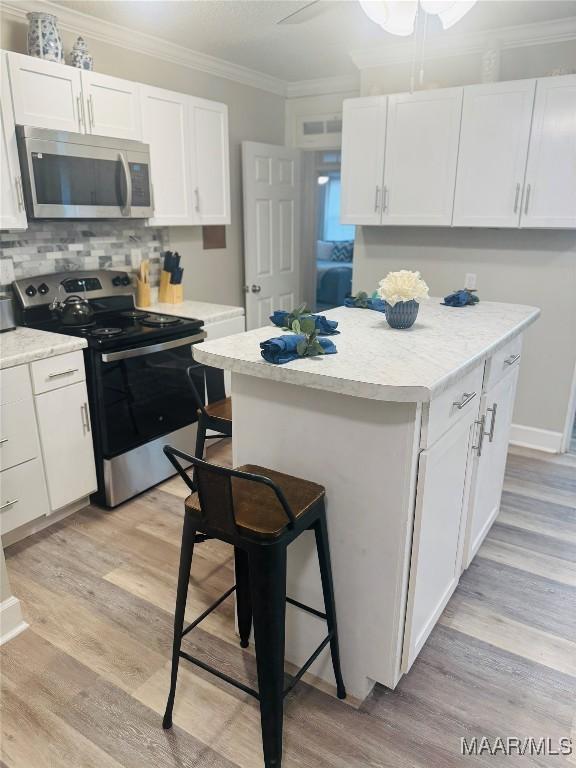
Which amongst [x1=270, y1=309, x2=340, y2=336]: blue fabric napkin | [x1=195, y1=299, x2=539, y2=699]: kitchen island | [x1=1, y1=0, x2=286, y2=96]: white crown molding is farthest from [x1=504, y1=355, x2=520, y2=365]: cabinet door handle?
[x1=1, y1=0, x2=286, y2=96]: white crown molding

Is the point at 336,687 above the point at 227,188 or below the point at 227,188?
below

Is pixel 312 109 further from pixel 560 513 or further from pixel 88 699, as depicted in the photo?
pixel 88 699

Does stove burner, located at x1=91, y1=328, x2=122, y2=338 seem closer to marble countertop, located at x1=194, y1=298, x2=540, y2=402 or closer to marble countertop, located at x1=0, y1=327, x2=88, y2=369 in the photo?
marble countertop, located at x1=0, y1=327, x2=88, y2=369

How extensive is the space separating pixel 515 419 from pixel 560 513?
0.99 metres

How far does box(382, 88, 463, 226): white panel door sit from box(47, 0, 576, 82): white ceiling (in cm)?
42

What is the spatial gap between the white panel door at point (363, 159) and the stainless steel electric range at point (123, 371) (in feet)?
4.82

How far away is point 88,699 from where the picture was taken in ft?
5.68

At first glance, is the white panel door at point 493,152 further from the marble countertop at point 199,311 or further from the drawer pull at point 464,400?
the drawer pull at point 464,400

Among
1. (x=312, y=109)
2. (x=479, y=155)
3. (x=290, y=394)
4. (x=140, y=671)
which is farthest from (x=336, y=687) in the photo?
(x=312, y=109)

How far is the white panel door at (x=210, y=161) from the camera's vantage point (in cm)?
346

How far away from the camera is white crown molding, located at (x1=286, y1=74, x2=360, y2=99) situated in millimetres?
4281

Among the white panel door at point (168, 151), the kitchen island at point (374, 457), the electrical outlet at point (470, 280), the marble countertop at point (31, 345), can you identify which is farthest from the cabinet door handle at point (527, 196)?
the marble countertop at point (31, 345)

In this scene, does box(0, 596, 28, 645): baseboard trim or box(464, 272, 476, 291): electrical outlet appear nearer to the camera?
box(0, 596, 28, 645): baseboard trim

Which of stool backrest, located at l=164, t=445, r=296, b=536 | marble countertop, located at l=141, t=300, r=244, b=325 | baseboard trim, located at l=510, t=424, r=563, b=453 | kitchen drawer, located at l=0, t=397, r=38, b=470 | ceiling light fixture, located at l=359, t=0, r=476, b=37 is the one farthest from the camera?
baseboard trim, located at l=510, t=424, r=563, b=453
